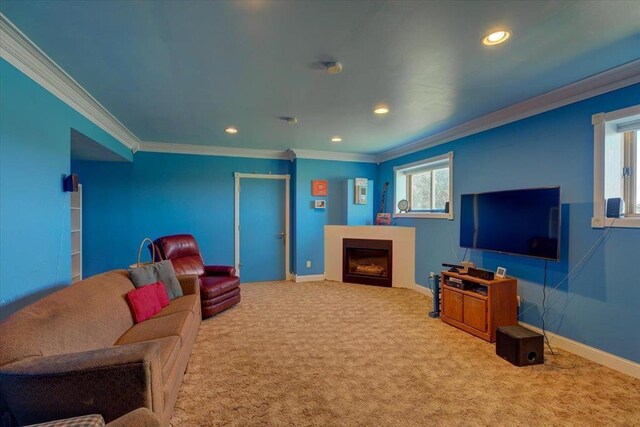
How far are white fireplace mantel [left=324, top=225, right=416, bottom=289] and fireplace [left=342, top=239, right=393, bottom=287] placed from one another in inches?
3.2

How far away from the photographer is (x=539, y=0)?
1.56 meters

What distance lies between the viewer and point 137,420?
3.85 ft

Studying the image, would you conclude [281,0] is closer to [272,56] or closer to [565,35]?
[272,56]

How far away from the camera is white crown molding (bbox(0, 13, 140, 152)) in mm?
1840

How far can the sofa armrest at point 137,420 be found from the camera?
1.15m

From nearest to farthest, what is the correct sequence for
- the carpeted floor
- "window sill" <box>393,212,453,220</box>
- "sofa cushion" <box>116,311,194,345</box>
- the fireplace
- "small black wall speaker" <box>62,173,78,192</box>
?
the carpeted floor
"sofa cushion" <box>116,311,194,345</box>
"small black wall speaker" <box>62,173,78,192</box>
"window sill" <box>393,212,453,220</box>
the fireplace

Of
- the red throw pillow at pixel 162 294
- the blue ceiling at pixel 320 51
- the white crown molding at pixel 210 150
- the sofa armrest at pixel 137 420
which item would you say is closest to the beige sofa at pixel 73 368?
the sofa armrest at pixel 137 420

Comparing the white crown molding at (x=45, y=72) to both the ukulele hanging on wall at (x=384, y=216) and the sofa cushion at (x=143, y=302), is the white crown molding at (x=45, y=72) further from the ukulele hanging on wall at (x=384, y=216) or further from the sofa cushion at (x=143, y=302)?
the ukulele hanging on wall at (x=384, y=216)

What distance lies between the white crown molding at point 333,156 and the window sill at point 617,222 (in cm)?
376

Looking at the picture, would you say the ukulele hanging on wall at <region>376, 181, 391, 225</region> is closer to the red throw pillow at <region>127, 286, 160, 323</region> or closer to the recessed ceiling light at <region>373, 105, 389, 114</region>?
the recessed ceiling light at <region>373, 105, 389, 114</region>

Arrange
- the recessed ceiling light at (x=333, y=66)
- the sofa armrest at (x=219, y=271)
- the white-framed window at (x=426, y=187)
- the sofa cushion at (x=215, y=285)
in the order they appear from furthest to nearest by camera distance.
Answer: the white-framed window at (x=426, y=187)
the sofa armrest at (x=219, y=271)
the sofa cushion at (x=215, y=285)
the recessed ceiling light at (x=333, y=66)

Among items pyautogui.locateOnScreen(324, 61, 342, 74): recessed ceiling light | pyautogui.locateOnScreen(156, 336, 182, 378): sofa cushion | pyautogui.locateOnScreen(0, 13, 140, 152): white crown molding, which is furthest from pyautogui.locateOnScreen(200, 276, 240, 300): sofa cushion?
pyautogui.locateOnScreen(324, 61, 342, 74): recessed ceiling light

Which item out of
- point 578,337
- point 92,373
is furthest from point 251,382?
point 578,337

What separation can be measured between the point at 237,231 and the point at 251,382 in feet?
Result: 11.1
